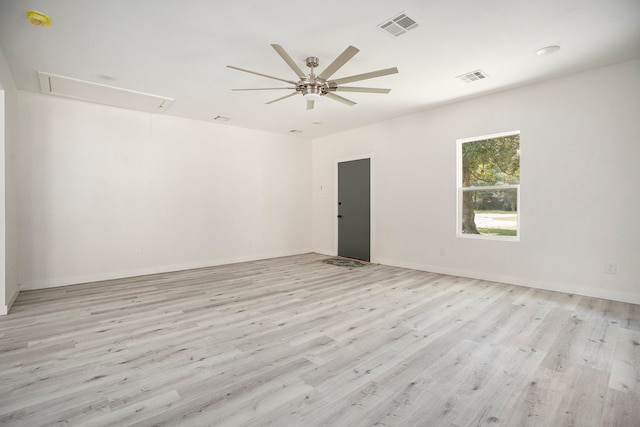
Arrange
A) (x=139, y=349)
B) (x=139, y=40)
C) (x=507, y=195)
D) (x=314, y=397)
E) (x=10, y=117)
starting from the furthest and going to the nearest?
(x=507, y=195) → (x=10, y=117) → (x=139, y=40) → (x=139, y=349) → (x=314, y=397)

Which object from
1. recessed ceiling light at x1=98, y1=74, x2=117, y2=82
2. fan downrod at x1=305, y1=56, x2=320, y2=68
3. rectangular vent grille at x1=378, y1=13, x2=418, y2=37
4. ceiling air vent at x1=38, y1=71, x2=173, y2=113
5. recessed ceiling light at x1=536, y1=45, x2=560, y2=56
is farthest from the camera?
ceiling air vent at x1=38, y1=71, x2=173, y2=113

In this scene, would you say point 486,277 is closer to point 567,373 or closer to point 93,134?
point 567,373

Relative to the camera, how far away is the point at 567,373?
6.77 feet

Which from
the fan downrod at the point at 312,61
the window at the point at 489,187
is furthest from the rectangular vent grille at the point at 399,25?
the window at the point at 489,187

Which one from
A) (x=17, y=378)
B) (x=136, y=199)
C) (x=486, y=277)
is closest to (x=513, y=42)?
(x=486, y=277)

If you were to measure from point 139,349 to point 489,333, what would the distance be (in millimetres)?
2974

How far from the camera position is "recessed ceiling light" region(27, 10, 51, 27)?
8.13 feet

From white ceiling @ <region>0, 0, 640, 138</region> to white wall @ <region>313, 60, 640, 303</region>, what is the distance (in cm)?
41

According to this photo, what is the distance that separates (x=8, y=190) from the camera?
3.46 m

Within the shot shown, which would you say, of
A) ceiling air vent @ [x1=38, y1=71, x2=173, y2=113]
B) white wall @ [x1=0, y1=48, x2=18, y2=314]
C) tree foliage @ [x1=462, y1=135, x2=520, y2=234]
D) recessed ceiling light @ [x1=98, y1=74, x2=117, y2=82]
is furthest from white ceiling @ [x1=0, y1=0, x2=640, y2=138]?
tree foliage @ [x1=462, y1=135, x2=520, y2=234]

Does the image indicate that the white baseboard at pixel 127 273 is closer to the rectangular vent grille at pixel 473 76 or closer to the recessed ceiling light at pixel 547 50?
the rectangular vent grille at pixel 473 76

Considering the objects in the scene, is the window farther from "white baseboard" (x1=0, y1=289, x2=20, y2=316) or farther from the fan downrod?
"white baseboard" (x1=0, y1=289, x2=20, y2=316)

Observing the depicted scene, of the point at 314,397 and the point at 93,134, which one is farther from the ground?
the point at 93,134

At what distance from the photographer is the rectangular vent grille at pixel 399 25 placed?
2.62 metres
